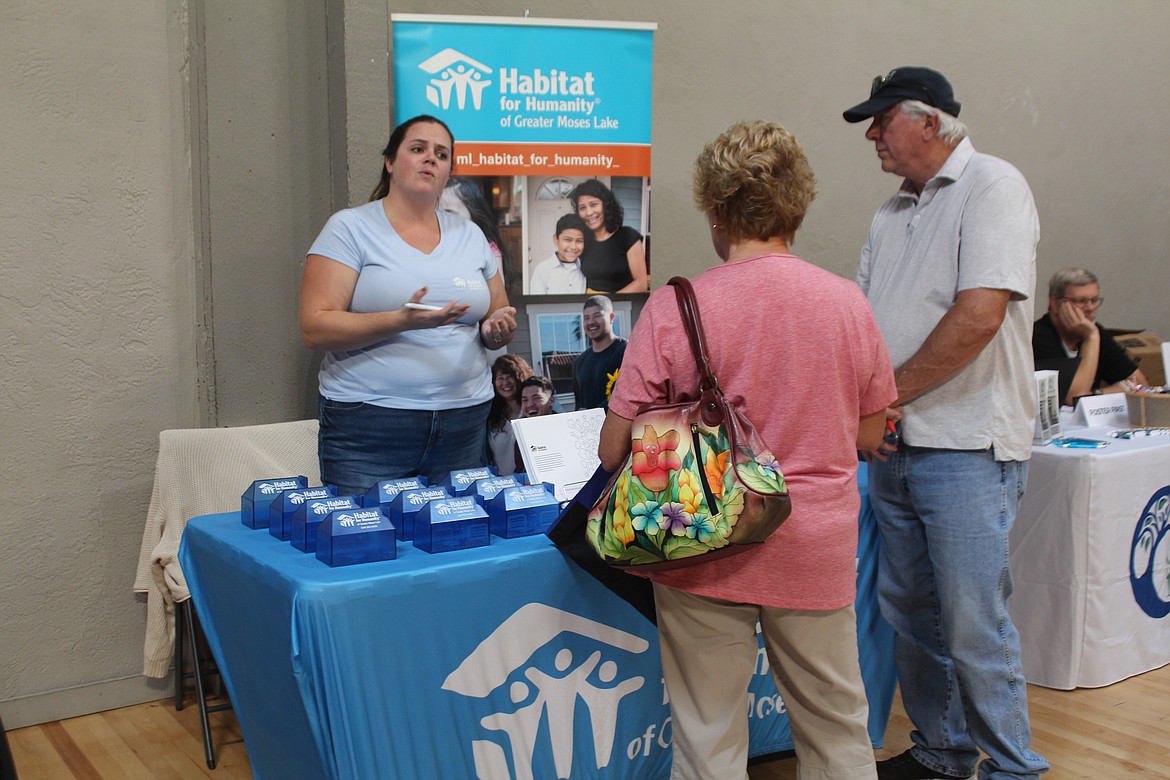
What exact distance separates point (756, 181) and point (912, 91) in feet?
2.55

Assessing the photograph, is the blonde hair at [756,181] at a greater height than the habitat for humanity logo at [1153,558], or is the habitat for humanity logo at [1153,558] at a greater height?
the blonde hair at [756,181]

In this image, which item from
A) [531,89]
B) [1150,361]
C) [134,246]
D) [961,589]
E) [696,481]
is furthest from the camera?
[1150,361]

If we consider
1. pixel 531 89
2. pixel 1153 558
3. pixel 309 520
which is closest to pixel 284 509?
pixel 309 520

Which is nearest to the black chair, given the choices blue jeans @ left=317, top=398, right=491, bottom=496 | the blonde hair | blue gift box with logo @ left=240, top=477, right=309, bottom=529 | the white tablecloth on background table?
blue jeans @ left=317, top=398, right=491, bottom=496

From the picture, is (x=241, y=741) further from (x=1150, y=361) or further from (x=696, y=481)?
(x=1150, y=361)

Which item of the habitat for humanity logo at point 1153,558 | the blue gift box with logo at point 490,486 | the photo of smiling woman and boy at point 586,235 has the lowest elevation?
the habitat for humanity logo at point 1153,558

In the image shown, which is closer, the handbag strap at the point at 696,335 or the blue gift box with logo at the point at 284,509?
the handbag strap at the point at 696,335

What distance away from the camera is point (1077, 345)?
12.1 feet

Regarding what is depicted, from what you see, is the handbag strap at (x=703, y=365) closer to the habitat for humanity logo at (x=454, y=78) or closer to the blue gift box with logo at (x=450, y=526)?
the blue gift box with logo at (x=450, y=526)

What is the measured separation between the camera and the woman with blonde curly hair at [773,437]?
1.51 meters

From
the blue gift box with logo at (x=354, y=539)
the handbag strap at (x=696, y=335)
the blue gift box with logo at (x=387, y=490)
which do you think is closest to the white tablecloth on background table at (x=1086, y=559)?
the handbag strap at (x=696, y=335)

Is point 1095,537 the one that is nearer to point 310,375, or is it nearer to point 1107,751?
point 1107,751

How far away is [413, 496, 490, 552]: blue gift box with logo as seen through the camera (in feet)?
5.67

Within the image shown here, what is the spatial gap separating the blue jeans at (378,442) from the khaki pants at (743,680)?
858 mm
